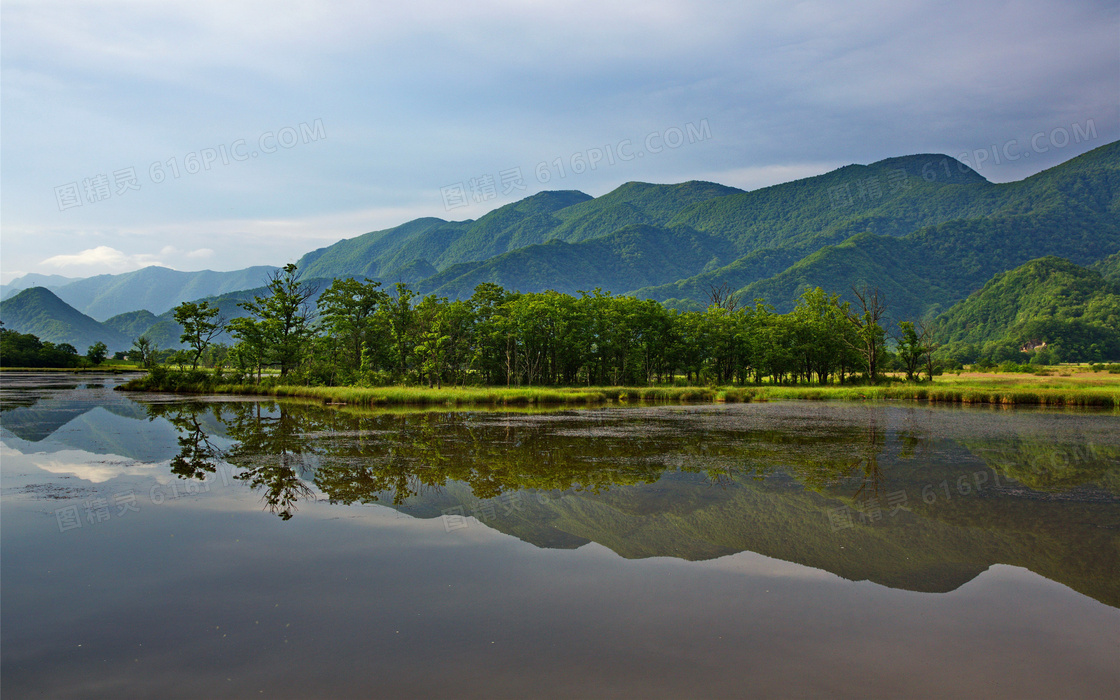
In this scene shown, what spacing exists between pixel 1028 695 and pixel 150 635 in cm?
793

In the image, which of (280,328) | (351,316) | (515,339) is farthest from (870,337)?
(280,328)

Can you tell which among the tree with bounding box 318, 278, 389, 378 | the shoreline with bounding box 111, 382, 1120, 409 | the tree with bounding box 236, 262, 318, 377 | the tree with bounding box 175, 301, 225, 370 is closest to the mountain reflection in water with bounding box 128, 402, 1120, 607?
the shoreline with bounding box 111, 382, 1120, 409

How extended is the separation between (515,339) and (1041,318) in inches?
5222

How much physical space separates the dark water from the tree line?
34553mm

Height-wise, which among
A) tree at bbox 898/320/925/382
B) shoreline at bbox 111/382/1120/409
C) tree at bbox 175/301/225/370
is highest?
tree at bbox 175/301/225/370

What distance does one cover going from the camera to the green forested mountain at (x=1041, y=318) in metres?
122

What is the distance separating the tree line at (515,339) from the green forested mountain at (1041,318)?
79509 millimetres

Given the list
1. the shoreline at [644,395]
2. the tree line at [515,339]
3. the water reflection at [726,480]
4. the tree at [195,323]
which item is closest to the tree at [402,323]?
the tree line at [515,339]

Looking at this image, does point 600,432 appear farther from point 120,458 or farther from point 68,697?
point 68,697

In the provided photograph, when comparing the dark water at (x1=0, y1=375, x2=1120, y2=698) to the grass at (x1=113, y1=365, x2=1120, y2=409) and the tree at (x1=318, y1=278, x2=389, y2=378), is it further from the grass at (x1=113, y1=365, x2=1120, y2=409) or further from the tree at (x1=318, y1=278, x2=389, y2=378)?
the tree at (x1=318, y1=278, x2=389, y2=378)

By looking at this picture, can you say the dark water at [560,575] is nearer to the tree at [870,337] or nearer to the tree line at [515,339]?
the tree line at [515,339]

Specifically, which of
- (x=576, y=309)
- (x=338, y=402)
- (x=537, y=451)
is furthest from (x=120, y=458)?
(x=576, y=309)

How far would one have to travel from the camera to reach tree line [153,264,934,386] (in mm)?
51156

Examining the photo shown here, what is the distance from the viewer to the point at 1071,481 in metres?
13.3
